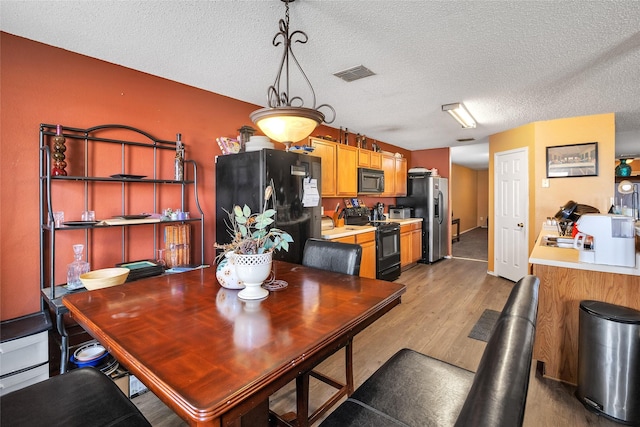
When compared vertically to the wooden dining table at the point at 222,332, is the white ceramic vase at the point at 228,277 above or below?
above

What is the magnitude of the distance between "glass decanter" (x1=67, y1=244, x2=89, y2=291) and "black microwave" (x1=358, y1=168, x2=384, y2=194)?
3.47 metres

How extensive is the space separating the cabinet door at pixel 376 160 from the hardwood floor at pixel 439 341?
1894 mm

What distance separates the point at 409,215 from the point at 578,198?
2.53m

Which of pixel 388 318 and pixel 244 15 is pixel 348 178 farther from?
pixel 244 15

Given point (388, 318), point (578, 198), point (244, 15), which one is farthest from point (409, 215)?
point (244, 15)

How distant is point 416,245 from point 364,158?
6.83ft

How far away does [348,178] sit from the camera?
4.29m

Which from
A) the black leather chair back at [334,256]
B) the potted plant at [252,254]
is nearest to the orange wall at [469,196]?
the black leather chair back at [334,256]

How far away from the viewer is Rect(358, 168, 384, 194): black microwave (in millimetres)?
4605

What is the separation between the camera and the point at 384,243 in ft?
14.5

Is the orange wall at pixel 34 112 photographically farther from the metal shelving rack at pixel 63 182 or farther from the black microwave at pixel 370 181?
the black microwave at pixel 370 181

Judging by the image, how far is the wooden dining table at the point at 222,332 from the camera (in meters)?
0.74

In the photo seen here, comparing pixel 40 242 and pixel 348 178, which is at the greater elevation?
pixel 348 178

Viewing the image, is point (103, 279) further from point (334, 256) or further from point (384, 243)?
point (384, 243)
